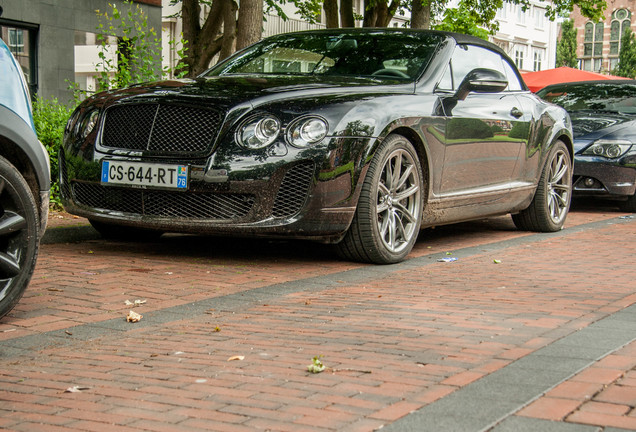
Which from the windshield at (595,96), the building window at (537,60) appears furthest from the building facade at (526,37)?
the windshield at (595,96)

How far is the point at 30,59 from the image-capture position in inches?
729

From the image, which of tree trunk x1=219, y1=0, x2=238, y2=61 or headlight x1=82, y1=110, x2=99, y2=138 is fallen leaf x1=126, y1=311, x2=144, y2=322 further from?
tree trunk x1=219, y1=0, x2=238, y2=61

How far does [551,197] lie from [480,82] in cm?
215

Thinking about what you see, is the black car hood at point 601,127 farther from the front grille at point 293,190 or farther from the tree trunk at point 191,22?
the tree trunk at point 191,22

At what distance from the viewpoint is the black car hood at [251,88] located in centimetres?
633

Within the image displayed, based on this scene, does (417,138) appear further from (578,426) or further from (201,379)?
(578,426)

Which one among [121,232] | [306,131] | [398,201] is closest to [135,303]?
[306,131]

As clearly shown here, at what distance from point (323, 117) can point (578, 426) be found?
11.7 ft

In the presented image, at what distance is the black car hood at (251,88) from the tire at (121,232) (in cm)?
112

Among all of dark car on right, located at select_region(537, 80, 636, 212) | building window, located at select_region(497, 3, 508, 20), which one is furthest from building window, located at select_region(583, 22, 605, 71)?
dark car on right, located at select_region(537, 80, 636, 212)

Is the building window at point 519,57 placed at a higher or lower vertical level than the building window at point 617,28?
lower

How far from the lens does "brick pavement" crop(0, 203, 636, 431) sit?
10.5ft

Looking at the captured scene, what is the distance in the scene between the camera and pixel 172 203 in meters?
6.29

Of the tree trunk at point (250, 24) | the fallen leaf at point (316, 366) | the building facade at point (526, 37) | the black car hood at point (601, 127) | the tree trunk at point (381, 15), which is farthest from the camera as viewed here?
the building facade at point (526, 37)
